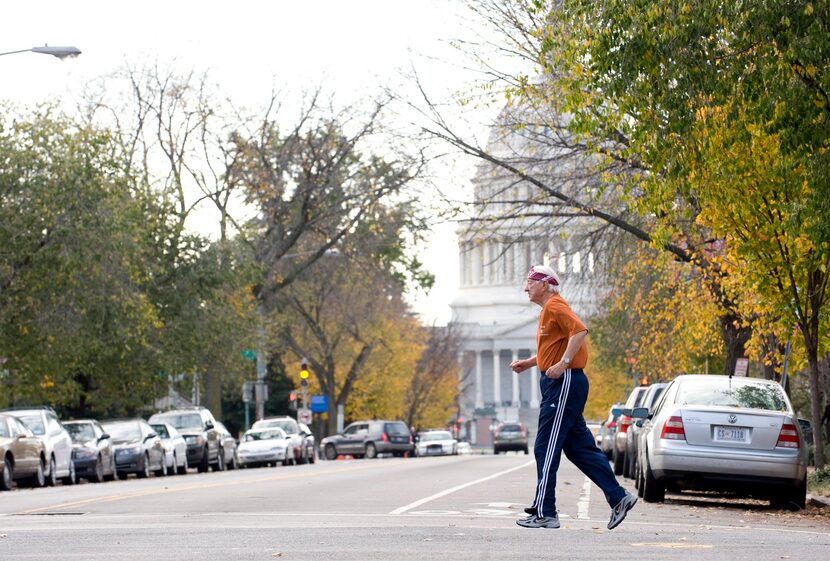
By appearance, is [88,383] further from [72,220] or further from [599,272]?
[599,272]

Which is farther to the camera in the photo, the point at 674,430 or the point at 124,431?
the point at 124,431

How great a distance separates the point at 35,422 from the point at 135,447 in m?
4.61

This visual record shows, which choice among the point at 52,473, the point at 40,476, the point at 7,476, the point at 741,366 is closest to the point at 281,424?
the point at 52,473

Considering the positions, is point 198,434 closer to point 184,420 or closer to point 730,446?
point 184,420

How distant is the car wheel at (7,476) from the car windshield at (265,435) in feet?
66.9

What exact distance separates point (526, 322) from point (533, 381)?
32.1 ft

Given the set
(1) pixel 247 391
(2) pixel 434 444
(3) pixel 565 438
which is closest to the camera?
(3) pixel 565 438

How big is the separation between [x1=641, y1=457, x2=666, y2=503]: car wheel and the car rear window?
4431cm

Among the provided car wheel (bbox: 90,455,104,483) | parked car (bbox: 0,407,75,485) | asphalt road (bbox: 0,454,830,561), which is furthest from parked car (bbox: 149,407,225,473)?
asphalt road (bbox: 0,454,830,561)

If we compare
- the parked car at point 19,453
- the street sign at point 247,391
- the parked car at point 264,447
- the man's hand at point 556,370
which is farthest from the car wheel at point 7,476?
the street sign at point 247,391

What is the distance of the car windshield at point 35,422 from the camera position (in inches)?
1216

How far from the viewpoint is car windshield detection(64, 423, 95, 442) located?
112ft

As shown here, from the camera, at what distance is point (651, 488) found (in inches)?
762

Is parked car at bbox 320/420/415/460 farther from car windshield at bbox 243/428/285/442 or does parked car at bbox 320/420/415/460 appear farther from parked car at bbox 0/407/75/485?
parked car at bbox 0/407/75/485
